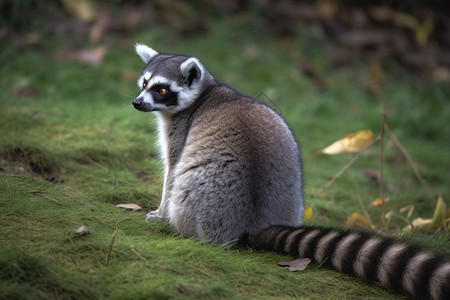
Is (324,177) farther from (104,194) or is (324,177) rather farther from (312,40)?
(312,40)

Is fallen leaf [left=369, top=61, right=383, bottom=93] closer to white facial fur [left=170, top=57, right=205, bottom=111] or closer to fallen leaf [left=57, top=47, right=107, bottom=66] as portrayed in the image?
fallen leaf [left=57, top=47, right=107, bottom=66]

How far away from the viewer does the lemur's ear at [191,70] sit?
5.29 metres

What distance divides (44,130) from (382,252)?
4.33 meters

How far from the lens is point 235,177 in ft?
15.1

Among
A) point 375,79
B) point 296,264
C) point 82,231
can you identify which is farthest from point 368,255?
point 375,79

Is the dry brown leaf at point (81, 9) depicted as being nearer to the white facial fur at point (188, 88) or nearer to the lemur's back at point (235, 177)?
the white facial fur at point (188, 88)

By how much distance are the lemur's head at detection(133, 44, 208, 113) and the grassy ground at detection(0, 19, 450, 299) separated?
37.8 inches

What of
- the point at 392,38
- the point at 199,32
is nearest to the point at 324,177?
the point at 199,32

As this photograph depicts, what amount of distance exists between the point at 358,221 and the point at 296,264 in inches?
72.1

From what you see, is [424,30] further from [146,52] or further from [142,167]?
[146,52]

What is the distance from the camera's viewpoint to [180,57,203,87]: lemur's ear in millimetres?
5293

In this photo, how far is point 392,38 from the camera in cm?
1402

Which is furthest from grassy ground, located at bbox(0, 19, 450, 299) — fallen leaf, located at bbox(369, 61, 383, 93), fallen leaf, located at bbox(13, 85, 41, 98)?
fallen leaf, located at bbox(369, 61, 383, 93)

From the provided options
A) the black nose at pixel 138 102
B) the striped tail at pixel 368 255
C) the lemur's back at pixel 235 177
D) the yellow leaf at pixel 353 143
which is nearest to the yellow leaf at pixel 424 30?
the yellow leaf at pixel 353 143
